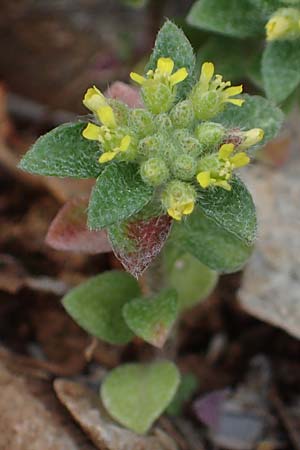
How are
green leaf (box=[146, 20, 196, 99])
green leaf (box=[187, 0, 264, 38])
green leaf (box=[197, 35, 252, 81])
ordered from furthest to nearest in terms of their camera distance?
green leaf (box=[197, 35, 252, 81]) → green leaf (box=[187, 0, 264, 38]) → green leaf (box=[146, 20, 196, 99])

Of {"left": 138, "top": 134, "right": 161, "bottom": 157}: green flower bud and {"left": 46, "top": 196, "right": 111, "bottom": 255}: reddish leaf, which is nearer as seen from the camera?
{"left": 138, "top": 134, "right": 161, "bottom": 157}: green flower bud

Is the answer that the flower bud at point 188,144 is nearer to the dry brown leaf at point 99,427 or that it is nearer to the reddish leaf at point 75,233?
the reddish leaf at point 75,233

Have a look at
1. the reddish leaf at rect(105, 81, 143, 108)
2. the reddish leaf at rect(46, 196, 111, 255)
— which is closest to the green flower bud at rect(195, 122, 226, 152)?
the reddish leaf at rect(105, 81, 143, 108)

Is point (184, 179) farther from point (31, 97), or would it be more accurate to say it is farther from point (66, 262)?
point (31, 97)

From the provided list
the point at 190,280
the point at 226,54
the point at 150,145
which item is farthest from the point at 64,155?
the point at 226,54

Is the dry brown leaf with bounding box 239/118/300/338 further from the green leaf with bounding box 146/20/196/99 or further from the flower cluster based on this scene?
the green leaf with bounding box 146/20/196/99

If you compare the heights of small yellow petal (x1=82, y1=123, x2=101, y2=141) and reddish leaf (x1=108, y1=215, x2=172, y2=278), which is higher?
small yellow petal (x1=82, y1=123, x2=101, y2=141)

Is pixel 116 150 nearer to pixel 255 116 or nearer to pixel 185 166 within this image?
pixel 185 166
